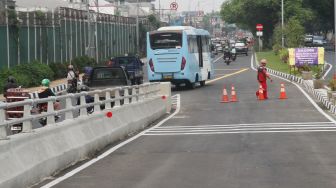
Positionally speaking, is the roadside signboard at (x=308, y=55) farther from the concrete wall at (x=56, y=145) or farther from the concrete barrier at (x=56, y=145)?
the concrete wall at (x=56, y=145)

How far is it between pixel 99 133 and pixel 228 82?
3147cm

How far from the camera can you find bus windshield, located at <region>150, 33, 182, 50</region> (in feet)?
133

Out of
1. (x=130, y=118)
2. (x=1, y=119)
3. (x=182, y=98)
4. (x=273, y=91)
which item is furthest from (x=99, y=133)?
(x=273, y=91)

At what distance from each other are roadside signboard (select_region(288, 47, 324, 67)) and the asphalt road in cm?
1837

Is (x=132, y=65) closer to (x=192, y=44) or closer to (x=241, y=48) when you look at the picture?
(x=192, y=44)

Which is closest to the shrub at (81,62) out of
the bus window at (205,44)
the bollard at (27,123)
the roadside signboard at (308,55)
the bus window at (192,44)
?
the bus window at (205,44)

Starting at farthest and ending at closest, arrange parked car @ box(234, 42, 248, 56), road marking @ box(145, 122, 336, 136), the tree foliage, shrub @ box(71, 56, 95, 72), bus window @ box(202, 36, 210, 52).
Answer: the tree foliage → parked car @ box(234, 42, 248, 56) → shrub @ box(71, 56, 95, 72) → bus window @ box(202, 36, 210, 52) → road marking @ box(145, 122, 336, 136)

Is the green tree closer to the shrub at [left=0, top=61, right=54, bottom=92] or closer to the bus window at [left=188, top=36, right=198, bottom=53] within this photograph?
the bus window at [left=188, top=36, right=198, bottom=53]

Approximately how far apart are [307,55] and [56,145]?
1319 inches

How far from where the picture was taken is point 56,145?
42.9ft

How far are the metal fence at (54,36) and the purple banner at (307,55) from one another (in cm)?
1627

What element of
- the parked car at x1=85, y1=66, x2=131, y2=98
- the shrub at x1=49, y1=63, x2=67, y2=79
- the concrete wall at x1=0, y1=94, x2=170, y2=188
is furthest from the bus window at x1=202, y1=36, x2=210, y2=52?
the concrete wall at x1=0, y1=94, x2=170, y2=188

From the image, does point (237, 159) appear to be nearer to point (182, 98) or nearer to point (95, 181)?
point (95, 181)

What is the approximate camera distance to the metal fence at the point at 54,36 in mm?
44156
